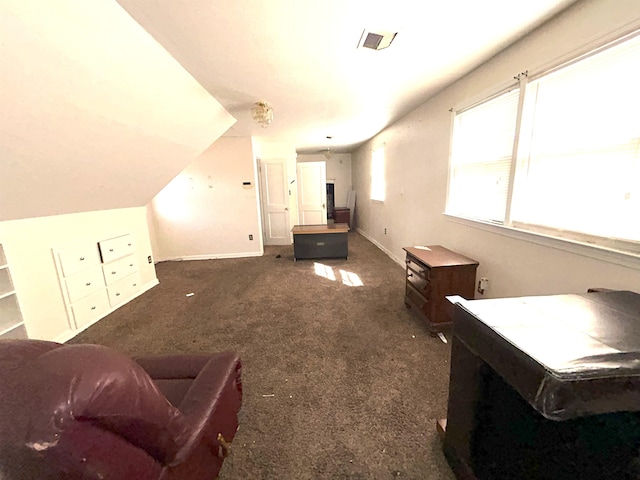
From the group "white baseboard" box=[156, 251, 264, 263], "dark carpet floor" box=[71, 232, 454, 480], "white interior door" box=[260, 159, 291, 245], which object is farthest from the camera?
"white interior door" box=[260, 159, 291, 245]

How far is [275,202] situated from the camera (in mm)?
5805

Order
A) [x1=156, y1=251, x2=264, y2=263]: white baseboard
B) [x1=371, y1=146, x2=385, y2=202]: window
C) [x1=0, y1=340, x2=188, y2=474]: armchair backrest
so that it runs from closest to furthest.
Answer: [x1=0, y1=340, x2=188, y2=474]: armchair backrest, [x1=156, y1=251, x2=264, y2=263]: white baseboard, [x1=371, y1=146, x2=385, y2=202]: window

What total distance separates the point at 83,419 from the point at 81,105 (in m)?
2.11

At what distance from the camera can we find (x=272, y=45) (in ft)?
6.15

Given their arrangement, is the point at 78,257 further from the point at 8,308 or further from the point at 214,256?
the point at 214,256

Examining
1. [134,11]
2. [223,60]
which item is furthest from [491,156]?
[134,11]

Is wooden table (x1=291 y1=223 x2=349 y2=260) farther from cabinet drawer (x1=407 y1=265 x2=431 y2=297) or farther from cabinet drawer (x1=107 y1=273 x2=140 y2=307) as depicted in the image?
cabinet drawer (x1=107 y1=273 x2=140 y2=307)

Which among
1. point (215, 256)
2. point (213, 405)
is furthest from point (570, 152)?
point (215, 256)

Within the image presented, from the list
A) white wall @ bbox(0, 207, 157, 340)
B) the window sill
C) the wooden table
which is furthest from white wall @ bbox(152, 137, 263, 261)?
the window sill

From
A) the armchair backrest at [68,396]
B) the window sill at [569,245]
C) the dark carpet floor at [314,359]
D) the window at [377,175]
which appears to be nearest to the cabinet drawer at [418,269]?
the dark carpet floor at [314,359]

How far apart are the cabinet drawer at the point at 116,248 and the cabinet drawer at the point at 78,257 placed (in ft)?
0.23

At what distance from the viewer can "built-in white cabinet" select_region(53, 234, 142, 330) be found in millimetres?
2471

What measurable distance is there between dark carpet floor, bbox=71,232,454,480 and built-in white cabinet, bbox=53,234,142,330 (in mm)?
151

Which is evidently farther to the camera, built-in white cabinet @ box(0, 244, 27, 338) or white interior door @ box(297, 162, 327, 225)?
white interior door @ box(297, 162, 327, 225)
